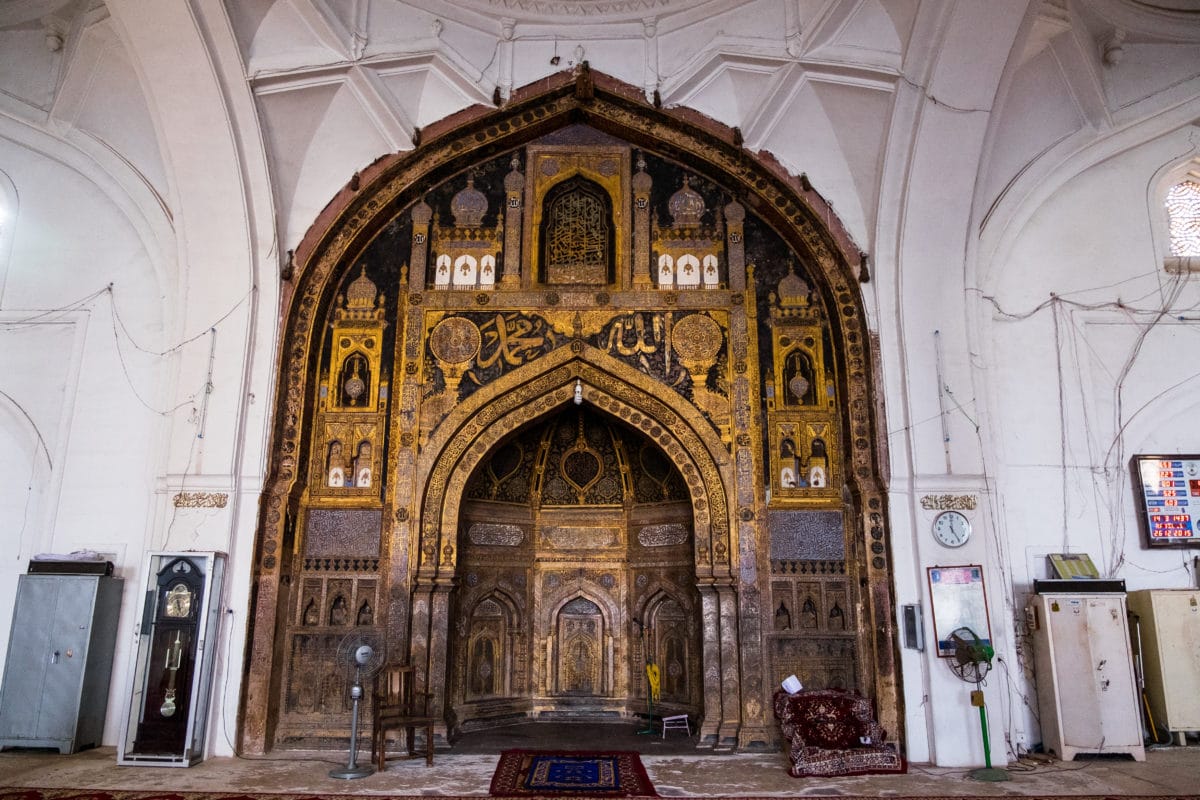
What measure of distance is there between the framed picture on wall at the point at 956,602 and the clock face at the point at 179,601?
6.35 m

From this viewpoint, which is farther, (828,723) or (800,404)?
(800,404)

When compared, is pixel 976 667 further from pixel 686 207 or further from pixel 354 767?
pixel 686 207

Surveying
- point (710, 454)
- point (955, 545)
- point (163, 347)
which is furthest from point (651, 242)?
point (163, 347)

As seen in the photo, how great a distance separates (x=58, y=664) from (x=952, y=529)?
25.7 ft

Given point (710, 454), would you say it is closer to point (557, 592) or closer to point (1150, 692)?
point (557, 592)

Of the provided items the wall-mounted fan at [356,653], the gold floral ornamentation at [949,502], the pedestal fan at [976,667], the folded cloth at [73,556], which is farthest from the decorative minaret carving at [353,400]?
the pedestal fan at [976,667]

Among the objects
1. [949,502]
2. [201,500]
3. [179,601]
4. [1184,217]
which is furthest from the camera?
[1184,217]

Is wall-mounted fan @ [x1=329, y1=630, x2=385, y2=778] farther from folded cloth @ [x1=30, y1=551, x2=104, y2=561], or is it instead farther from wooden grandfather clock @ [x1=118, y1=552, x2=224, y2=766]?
folded cloth @ [x1=30, y1=551, x2=104, y2=561]

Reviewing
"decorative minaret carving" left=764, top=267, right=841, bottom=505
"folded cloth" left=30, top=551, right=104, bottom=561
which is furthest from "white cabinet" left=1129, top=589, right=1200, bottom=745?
"folded cloth" left=30, top=551, right=104, bottom=561

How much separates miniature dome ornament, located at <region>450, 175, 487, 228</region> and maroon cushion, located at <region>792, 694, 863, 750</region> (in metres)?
5.62

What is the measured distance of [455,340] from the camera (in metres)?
8.59

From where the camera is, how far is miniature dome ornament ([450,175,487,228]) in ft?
29.4

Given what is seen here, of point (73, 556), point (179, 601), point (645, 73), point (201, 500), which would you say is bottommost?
point (179, 601)

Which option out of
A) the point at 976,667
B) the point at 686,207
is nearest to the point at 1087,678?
the point at 976,667
